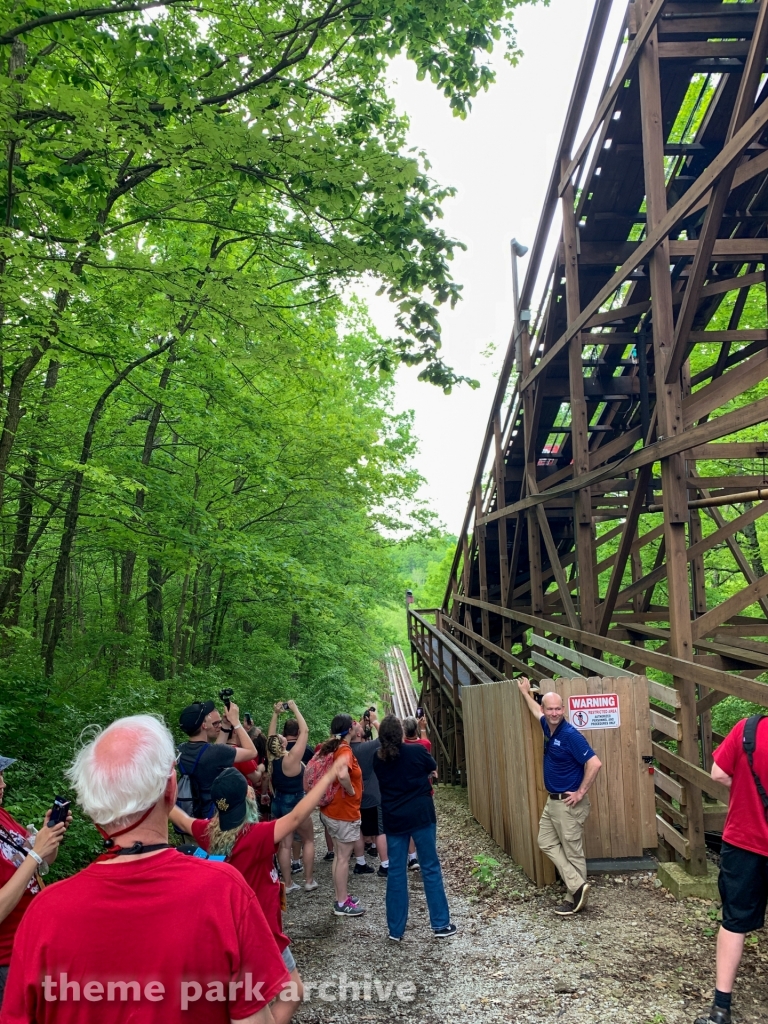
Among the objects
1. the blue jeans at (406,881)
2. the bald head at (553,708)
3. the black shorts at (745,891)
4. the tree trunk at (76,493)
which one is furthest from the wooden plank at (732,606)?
the tree trunk at (76,493)

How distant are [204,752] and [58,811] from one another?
170 cm

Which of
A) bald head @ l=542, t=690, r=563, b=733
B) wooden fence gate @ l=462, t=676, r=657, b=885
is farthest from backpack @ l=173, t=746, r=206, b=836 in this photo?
wooden fence gate @ l=462, t=676, r=657, b=885

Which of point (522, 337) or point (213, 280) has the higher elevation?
point (522, 337)

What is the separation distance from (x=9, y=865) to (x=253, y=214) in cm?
663

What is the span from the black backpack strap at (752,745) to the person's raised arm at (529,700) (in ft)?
6.64

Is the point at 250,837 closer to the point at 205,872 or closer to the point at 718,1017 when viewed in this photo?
the point at 205,872

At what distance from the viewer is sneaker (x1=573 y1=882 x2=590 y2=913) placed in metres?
5.07

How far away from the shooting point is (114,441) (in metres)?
10.0

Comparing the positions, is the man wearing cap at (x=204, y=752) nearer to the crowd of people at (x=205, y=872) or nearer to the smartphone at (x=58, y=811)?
the crowd of people at (x=205, y=872)

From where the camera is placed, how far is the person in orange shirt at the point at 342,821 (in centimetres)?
542

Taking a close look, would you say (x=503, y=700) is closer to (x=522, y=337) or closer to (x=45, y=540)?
(x=522, y=337)

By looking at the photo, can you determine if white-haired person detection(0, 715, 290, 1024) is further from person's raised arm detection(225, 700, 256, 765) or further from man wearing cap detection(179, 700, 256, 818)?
person's raised arm detection(225, 700, 256, 765)

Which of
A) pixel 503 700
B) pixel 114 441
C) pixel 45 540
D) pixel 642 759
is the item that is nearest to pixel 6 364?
pixel 114 441

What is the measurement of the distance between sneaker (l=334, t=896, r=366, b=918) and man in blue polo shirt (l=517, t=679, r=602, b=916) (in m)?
1.56
